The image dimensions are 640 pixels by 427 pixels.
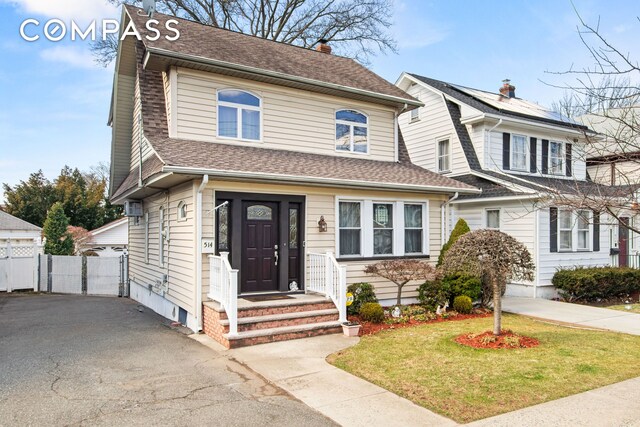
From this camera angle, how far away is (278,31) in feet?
72.8

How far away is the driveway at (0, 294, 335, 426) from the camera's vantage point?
466cm

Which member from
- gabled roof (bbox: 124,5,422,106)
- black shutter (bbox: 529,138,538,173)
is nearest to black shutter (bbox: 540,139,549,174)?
black shutter (bbox: 529,138,538,173)

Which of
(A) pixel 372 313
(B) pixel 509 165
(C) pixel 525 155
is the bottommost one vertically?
(A) pixel 372 313

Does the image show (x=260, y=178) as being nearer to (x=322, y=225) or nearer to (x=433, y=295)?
(x=322, y=225)

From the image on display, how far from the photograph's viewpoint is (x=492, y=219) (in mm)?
14203

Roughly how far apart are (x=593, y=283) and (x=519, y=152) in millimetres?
4916

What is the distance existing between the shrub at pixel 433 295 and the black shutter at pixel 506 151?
20.2 feet

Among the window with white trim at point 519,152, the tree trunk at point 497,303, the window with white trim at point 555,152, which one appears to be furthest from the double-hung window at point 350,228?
the window with white trim at point 555,152

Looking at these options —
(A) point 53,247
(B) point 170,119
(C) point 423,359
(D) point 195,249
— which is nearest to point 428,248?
(C) point 423,359

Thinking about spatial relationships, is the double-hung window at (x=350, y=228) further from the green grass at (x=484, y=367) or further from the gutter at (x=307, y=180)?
the green grass at (x=484, y=367)

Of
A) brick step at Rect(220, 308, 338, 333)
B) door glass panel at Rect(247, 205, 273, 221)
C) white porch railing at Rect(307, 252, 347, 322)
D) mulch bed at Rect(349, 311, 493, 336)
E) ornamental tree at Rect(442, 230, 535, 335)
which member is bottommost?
mulch bed at Rect(349, 311, 493, 336)

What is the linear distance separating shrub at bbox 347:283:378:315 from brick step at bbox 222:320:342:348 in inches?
40.5

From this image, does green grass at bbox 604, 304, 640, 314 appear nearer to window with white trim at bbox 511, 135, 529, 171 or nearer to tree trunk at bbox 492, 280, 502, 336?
window with white trim at bbox 511, 135, 529, 171

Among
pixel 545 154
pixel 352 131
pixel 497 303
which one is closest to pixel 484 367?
pixel 497 303
